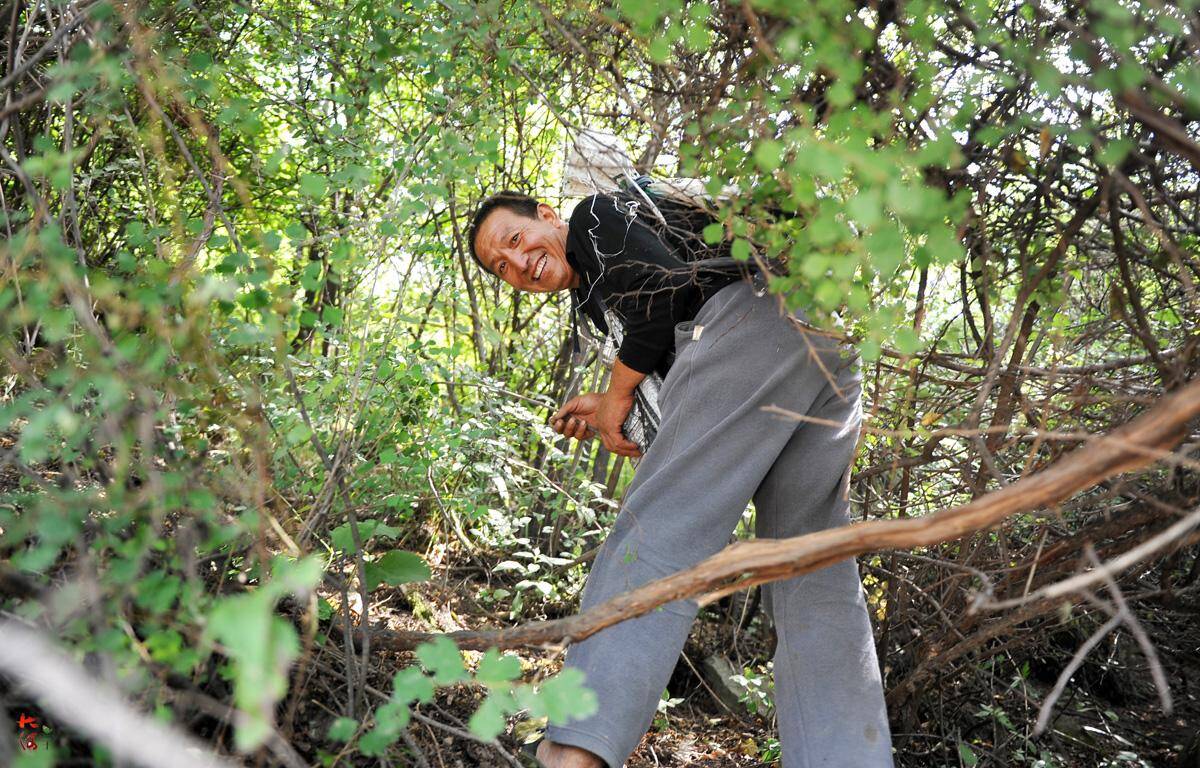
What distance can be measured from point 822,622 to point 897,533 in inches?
37.6

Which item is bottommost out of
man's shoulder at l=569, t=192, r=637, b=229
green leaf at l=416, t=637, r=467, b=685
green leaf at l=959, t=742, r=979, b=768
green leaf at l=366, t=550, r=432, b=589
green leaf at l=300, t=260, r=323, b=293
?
green leaf at l=959, t=742, r=979, b=768

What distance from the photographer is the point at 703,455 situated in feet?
7.23

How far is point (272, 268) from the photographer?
5.03ft

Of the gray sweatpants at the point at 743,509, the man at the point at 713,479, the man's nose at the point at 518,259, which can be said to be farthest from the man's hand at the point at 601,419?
the man's nose at the point at 518,259

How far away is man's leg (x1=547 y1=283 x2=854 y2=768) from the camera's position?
212 cm

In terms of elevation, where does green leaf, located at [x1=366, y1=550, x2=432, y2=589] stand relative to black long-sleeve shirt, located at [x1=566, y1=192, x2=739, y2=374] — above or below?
below

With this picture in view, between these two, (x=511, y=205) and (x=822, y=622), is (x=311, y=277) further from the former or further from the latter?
(x=822, y=622)

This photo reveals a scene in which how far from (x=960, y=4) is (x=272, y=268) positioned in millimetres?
1262

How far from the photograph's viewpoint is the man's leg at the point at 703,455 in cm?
212

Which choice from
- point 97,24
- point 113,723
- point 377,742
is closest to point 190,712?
point 377,742

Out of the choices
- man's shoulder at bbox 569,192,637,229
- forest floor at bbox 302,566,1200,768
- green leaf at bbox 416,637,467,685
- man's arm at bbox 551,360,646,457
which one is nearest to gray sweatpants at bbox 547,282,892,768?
man's arm at bbox 551,360,646,457

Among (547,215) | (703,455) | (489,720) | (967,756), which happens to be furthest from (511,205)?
(967,756)

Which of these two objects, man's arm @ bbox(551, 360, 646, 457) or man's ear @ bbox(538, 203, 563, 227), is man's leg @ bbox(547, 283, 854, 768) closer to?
man's arm @ bbox(551, 360, 646, 457)

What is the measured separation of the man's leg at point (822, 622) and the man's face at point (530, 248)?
2.69ft
